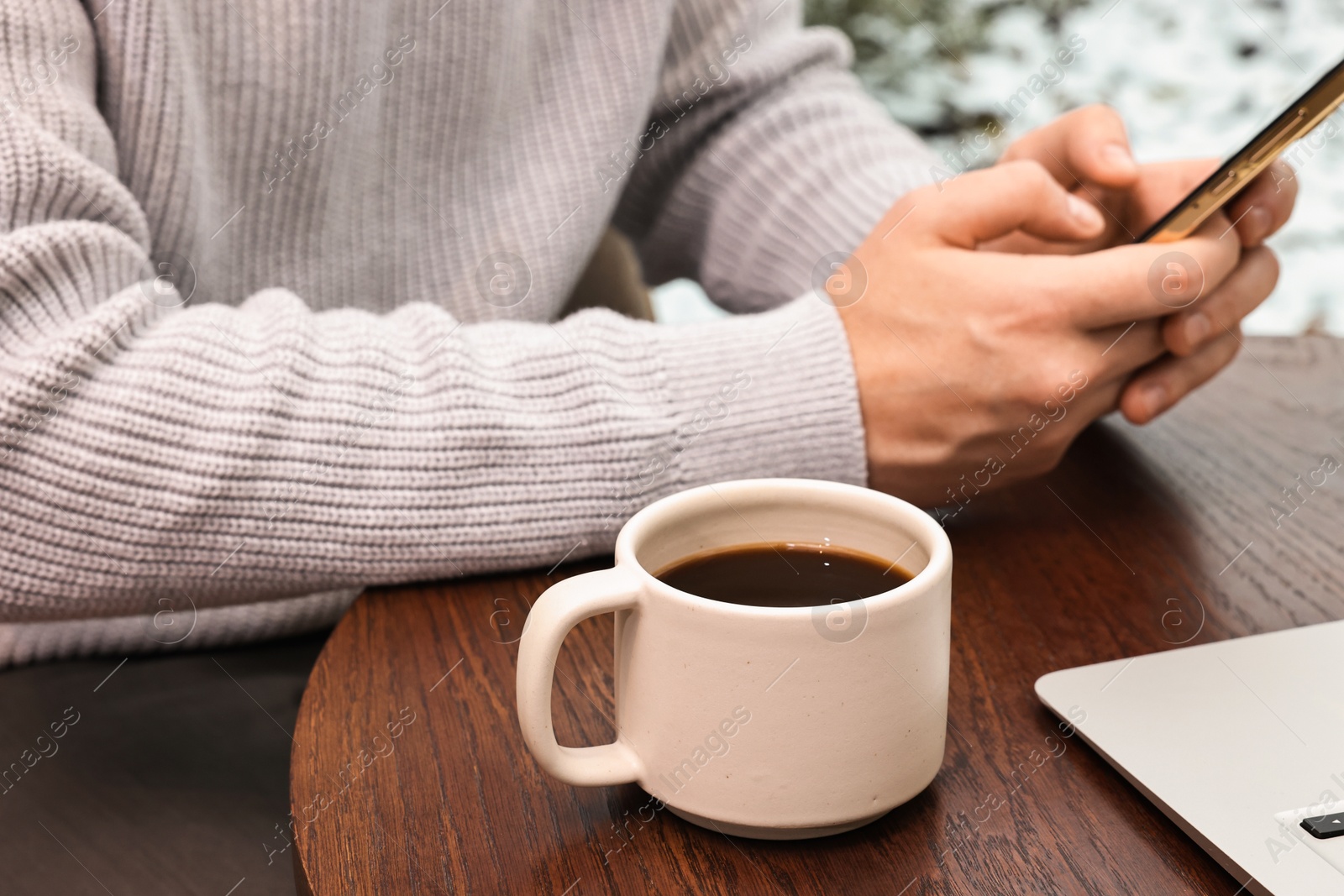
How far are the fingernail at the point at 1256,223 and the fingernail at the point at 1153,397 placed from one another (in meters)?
0.10

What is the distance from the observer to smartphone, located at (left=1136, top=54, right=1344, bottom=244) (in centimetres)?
48

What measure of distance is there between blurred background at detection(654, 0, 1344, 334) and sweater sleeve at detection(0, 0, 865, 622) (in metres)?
1.91

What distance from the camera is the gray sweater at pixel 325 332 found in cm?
53

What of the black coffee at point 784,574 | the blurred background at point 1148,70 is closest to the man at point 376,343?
the black coffee at point 784,574

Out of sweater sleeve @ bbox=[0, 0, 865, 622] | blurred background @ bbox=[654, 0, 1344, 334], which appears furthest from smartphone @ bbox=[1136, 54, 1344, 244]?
blurred background @ bbox=[654, 0, 1344, 334]

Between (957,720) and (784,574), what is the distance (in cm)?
10

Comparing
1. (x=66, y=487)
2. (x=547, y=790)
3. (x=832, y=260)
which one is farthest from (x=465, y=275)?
(x=547, y=790)

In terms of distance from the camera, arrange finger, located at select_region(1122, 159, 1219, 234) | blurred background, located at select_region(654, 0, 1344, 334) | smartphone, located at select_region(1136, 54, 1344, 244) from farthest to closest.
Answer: blurred background, located at select_region(654, 0, 1344, 334) → finger, located at select_region(1122, 159, 1219, 234) → smartphone, located at select_region(1136, 54, 1344, 244)

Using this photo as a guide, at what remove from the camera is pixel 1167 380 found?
671 mm

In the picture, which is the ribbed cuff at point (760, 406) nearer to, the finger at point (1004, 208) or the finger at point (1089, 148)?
the finger at point (1004, 208)

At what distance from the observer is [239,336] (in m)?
0.57

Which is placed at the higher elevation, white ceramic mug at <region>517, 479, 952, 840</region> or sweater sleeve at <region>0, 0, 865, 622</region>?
white ceramic mug at <region>517, 479, 952, 840</region>

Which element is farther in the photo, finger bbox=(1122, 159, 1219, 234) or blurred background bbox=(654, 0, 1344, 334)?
blurred background bbox=(654, 0, 1344, 334)

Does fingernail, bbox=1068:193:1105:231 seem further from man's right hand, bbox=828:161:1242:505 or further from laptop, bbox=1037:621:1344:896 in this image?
laptop, bbox=1037:621:1344:896
